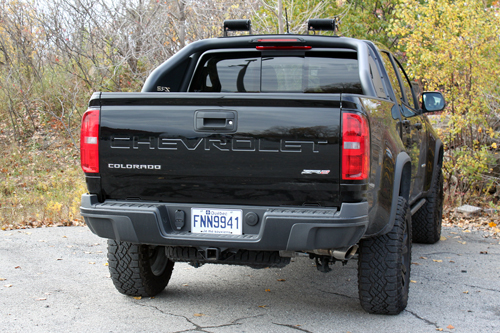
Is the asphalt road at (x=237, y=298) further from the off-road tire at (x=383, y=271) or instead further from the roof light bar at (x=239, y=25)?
the roof light bar at (x=239, y=25)

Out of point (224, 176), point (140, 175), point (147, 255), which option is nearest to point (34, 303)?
point (147, 255)

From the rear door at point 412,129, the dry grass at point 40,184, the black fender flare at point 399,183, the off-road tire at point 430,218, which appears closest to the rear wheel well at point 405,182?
the black fender flare at point 399,183

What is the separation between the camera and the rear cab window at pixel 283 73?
429cm

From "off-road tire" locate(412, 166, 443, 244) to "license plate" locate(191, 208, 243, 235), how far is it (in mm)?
3699

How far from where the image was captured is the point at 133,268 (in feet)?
13.1

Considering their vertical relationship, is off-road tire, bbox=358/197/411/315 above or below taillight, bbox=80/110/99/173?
below

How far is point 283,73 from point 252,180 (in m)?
1.51

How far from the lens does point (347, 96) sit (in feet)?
10.1

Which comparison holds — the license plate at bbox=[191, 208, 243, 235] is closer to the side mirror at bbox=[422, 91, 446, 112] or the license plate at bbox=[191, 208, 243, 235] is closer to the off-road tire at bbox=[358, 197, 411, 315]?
the off-road tire at bbox=[358, 197, 411, 315]

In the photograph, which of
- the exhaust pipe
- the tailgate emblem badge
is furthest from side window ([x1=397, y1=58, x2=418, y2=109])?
the tailgate emblem badge

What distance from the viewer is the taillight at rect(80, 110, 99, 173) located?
3412 millimetres

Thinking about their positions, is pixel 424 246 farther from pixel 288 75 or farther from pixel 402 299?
pixel 288 75

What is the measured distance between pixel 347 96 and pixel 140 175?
140cm

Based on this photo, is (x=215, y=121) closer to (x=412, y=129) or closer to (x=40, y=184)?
(x=412, y=129)
